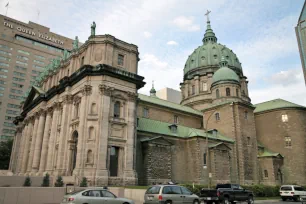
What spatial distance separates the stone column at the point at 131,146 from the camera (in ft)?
102

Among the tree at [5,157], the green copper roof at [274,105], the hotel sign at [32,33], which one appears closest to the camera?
the green copper roof at [274,105]

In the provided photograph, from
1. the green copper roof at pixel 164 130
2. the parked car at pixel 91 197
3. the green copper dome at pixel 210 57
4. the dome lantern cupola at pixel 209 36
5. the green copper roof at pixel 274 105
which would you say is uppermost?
the dome lantern cupola at pixel 209 36

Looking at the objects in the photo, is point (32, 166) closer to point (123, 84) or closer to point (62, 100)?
point (62, 100)

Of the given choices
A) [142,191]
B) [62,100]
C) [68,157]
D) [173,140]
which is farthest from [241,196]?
[62,100]

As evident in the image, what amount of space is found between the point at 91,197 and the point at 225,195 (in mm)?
12189

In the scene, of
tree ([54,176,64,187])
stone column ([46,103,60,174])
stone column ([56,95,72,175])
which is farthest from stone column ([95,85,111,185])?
stone column ([46,103,60,174])

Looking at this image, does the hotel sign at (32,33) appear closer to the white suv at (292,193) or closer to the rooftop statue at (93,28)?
the rooftop statue at (93,28)

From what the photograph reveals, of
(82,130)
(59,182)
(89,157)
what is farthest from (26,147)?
(89,157)

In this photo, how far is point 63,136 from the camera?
115ft

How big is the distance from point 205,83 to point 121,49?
31465mm

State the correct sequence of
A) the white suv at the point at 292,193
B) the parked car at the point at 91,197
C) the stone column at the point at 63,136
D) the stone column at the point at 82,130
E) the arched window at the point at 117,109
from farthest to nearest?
the stone column at the point at 63,136 < the arched window at the point at 117,109 < the stone column at the point at 82,130 < the white suv at the point at 292,193 < the parked car at the point at 91,197

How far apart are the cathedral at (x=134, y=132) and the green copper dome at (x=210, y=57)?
→ 7.76 meters

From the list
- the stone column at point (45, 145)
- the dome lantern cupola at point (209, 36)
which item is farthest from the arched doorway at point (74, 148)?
the dome lantern cupola at point (209, 36)

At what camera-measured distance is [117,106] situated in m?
34.0
